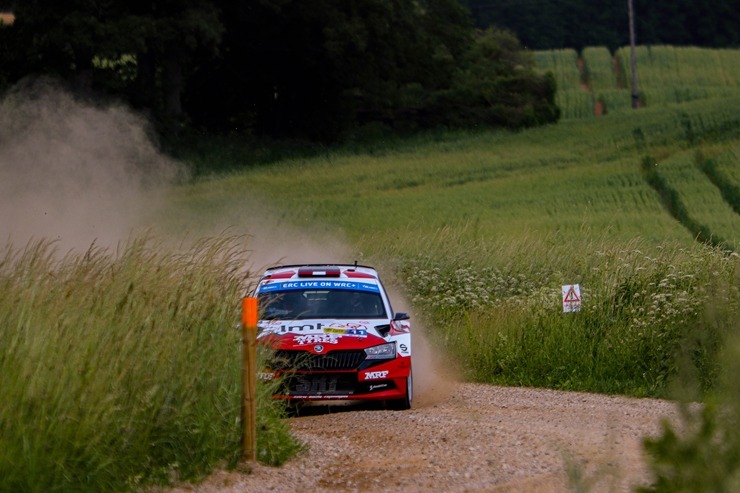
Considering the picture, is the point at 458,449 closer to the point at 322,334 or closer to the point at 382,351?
the point at 382,351

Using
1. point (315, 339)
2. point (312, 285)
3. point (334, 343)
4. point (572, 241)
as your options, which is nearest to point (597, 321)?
point (312, 285)

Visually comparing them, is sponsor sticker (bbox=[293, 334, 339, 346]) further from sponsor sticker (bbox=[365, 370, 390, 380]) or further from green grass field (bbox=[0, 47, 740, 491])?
green grass field (bbox=[0, 47, 740, 491])

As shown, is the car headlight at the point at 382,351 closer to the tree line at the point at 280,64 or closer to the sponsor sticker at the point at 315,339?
the sponsor sticker at the point at 315,339

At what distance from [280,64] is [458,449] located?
56.0 meters

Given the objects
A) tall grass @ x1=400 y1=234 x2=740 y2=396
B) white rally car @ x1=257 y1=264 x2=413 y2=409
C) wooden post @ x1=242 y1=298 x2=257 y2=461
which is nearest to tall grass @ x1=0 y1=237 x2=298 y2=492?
wooden post @ x1=242 y1=298 x2=257 y2=461

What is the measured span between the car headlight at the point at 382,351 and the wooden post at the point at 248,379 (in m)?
3.76

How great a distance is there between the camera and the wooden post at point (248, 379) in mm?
8992

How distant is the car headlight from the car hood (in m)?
0.05

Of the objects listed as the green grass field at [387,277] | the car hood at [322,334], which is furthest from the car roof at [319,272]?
the car hood at [322,334]

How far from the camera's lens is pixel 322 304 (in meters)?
13.9

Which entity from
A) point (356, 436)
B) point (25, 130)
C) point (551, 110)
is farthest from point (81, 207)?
point (551, 110)

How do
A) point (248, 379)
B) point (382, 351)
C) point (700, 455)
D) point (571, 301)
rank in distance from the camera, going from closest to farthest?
point (700, 455)
point (248, 379)
point (382, 351)
point (571, 301)

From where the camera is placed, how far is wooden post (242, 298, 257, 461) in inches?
354

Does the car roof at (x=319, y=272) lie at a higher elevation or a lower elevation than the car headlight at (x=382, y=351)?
higher
